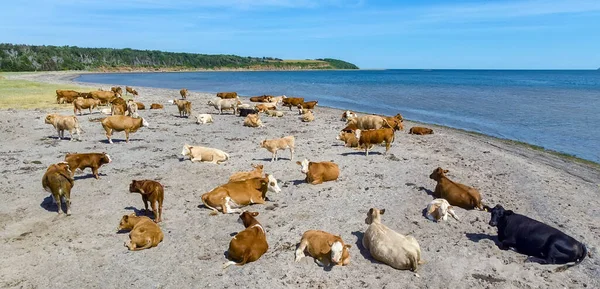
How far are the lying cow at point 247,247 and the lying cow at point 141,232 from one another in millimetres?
1628

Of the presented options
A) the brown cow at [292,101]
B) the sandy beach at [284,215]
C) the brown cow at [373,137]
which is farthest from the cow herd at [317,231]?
the brown cow at [292,101]

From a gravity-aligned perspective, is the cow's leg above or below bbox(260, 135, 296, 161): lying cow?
below

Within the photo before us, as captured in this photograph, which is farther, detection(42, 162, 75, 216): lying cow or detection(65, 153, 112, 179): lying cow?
detection(65, 153, 112, 179): lying cow

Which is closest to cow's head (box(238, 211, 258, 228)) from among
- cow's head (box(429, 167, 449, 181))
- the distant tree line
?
cow's head (box(429, 167, 449, 181))

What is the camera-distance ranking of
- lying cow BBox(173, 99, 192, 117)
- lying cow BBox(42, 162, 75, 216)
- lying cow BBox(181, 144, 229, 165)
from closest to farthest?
lying cow BBox(42, 162, 75, 216), lying cow BBox(181, 144, 229, 165), lying cow BBox(173, 99, 192, 117)

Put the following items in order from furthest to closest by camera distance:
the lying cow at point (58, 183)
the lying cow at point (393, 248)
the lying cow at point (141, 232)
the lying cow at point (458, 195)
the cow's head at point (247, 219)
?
the lying cow at point (458, 195) → the lying cow at point (58, 183) → the cow's head at point (247, 219) → the lying cow at point (141, 232) → the lying cow at point (393, 248)

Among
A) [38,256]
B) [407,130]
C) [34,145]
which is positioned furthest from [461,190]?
[34,145]

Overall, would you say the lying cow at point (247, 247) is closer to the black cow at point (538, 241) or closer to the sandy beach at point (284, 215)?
the sandy beach at point (284, 215)

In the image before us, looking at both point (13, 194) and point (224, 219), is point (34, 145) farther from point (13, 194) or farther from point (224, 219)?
point (224, 219)

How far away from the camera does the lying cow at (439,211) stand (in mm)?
9695

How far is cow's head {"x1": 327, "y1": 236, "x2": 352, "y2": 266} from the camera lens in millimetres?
7523

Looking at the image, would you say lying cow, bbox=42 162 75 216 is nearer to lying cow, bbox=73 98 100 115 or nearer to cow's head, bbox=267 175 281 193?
cow's head, bbox=267 175 281 193

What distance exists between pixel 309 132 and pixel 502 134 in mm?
12440

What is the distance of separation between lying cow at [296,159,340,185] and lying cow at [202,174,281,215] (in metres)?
1.81
